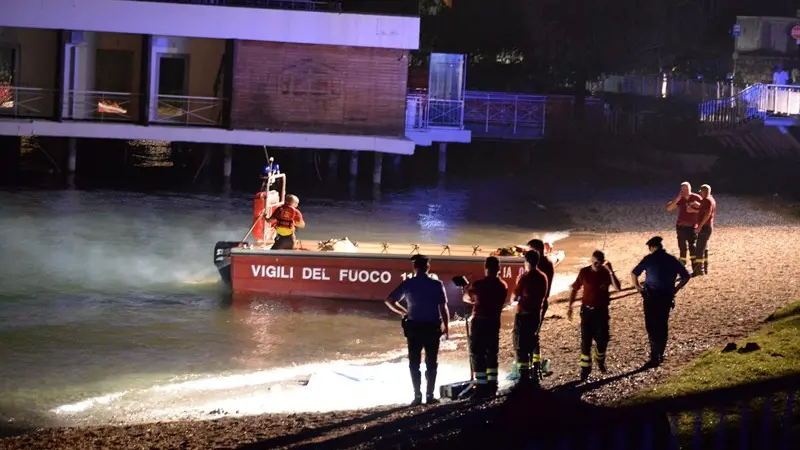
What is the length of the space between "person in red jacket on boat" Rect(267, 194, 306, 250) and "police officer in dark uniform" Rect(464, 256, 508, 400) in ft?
26.7

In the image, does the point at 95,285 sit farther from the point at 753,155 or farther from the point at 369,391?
the point at 753,155

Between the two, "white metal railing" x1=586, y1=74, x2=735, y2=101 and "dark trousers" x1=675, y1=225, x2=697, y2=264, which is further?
"white metal railing" x1=586, y1=74, x2=735, y2=101

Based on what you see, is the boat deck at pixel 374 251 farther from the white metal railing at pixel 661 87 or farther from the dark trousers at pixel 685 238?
the white metal railing at pixel 661 87

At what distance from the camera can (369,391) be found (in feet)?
48.1

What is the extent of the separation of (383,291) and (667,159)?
2856cm

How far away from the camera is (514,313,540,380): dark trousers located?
13344mm

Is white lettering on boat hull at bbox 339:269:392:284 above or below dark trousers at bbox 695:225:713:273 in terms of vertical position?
below

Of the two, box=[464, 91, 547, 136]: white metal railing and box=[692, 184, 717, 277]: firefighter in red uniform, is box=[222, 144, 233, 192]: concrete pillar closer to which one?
box=[464, 91, 547, 136]: white metal railing

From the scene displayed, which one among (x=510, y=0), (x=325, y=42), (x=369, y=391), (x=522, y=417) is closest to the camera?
(x=522, y=417)

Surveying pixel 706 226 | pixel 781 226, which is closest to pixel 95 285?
pixel 706 226

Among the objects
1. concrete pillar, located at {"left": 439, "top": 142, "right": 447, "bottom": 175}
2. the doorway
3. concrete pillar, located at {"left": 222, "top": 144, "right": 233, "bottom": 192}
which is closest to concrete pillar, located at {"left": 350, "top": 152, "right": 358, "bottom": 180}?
concrete pillar, located at {"left": 439, "top": 142, "right": 447, "bottom": 175}

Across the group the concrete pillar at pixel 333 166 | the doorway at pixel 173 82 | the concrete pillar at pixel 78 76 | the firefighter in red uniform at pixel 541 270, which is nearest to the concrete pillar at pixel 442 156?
the concrete pillar at pixel 333 166

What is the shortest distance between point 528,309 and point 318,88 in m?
27.3

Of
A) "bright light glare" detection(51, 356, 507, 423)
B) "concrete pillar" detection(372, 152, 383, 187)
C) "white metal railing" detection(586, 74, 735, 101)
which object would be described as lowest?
"bright light glare" detection(51, 356, 507, 423)
